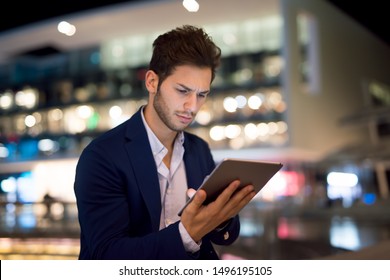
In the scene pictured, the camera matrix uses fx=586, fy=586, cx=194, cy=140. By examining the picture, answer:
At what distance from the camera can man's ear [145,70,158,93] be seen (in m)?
1.98

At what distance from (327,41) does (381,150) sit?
9.02 meters

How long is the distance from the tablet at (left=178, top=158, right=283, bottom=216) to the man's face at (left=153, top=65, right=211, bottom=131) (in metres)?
0.33

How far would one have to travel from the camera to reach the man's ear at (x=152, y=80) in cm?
198

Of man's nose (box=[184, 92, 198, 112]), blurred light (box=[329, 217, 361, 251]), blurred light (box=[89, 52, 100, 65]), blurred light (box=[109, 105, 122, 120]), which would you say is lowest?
blurred light (box=[329, 217, 361, 251])

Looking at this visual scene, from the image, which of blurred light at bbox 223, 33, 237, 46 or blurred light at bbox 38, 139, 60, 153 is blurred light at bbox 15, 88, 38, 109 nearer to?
blurred light at bbox 38, 139, 60, 153


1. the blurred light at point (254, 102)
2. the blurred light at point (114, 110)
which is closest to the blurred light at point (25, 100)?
the blurred light at point (114, 110)

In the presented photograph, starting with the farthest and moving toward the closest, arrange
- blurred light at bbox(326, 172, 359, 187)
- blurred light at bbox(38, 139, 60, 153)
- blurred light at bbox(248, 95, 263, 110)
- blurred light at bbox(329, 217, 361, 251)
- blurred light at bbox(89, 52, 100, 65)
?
blurred light at bbox(326, 172, 359, 187) < blurred light at bbox(89, 52, 100, 65) < blurred light at bbox(38, 139, 60, 153) < blurred light at bbox(248, 95, 263, 110) < blurred light at bbox(329, 217, 361, 251)

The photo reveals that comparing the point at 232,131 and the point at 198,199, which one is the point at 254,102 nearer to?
the point at 232,131

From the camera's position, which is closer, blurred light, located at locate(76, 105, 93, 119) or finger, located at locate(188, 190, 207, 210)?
finger, located at locate(188, 190, 207, 210)

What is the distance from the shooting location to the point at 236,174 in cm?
171

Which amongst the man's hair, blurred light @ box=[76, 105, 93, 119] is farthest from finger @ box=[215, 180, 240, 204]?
blurred light @ box=[76, 105, 93, 119]

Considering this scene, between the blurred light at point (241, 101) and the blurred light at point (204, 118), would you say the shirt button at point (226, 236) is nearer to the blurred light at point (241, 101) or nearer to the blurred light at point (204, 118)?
the blurred light at point (204, 118)

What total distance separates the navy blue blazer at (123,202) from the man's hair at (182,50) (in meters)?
0.21

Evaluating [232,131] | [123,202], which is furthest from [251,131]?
[123,202]
